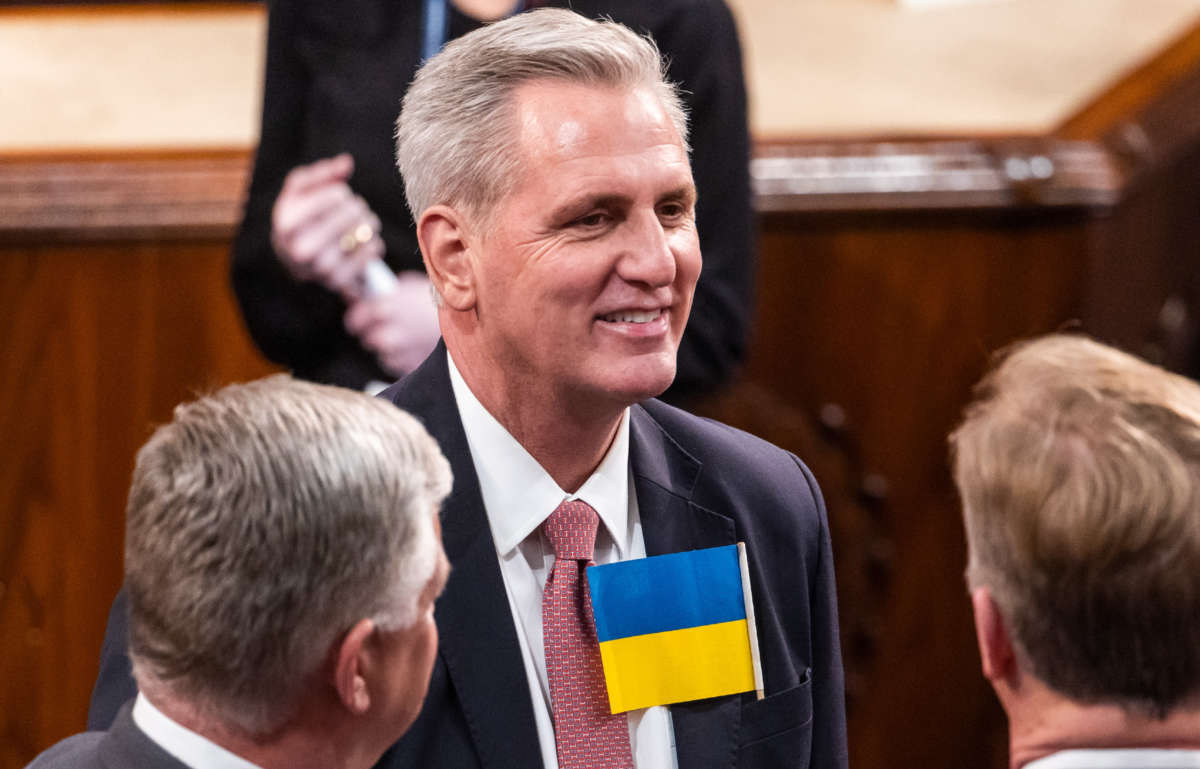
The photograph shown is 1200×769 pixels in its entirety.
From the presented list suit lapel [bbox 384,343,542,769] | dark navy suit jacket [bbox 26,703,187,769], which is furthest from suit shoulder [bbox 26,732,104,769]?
suit lapel [bbox 384,343,542,769]

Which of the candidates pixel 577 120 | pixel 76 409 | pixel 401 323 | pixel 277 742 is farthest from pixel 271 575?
pixel 76 409

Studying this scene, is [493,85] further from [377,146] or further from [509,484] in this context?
[377,146]

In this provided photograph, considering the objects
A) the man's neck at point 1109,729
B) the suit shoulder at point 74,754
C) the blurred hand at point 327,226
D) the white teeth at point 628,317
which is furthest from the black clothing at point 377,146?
the man's neck at point 1109,729

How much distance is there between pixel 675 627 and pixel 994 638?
34cm

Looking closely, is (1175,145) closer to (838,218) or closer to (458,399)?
(838,218)

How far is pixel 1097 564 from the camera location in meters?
1.28

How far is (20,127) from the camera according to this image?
10.3 ft

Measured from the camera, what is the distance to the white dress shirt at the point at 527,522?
1591 mm

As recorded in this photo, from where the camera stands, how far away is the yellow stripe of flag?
1569 millimetres

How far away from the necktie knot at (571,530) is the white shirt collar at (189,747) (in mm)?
412

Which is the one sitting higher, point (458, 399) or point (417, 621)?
point (458, 399)

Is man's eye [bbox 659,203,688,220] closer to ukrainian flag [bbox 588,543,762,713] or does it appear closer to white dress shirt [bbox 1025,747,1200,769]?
ukrainian flag [bbox 588,543,762,713]

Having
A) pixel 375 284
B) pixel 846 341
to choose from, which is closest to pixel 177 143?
pixel 375 284

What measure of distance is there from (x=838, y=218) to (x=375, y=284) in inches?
48.3
